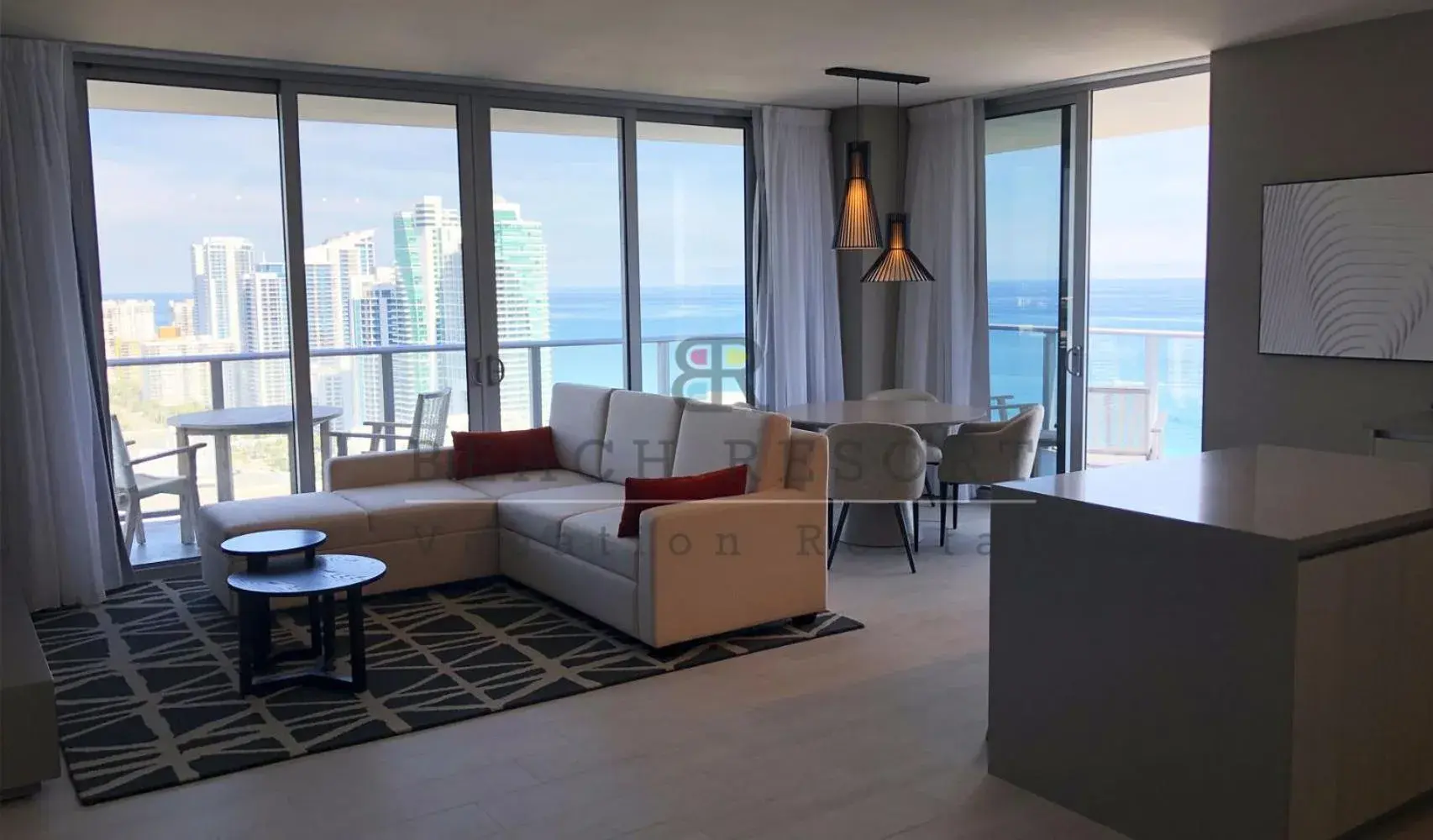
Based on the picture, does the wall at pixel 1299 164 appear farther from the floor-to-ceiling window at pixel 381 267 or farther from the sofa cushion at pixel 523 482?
the floor-to-ceiling window at pixel 381 267

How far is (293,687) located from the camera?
419 centimetres

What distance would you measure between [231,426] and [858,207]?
3.56 m

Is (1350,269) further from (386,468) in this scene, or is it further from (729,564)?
(386,468)

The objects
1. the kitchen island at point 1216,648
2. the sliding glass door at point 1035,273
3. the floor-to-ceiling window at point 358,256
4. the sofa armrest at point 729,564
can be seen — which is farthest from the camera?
the sliding glass door at point 1035,273

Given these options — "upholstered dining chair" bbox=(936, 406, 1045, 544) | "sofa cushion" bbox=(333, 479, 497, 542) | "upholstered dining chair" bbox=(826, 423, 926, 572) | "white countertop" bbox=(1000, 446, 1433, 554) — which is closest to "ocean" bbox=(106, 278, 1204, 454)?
"upholstered dining chair" bbox=(936, 406, 1045, 544)

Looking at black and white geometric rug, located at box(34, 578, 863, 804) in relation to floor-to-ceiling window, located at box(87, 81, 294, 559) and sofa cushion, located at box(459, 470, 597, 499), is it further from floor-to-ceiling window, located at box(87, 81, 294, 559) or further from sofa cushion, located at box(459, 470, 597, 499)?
floor-to-ceiling window, located at box(87, 81, 294, 559)

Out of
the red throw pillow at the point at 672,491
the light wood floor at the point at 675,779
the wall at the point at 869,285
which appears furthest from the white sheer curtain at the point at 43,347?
the wall at the point at 869,285

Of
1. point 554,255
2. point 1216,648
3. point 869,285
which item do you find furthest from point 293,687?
point 869,285

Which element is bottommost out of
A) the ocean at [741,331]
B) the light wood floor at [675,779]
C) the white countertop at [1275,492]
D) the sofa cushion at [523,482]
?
the light wood floor at [675,779]

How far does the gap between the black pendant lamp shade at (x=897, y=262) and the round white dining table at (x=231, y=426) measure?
122 inches

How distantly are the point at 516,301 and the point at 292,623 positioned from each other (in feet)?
8.50

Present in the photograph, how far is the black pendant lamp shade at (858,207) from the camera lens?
612 centimetres

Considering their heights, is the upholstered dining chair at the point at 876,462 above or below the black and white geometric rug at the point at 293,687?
above

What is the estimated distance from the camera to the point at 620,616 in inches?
182
